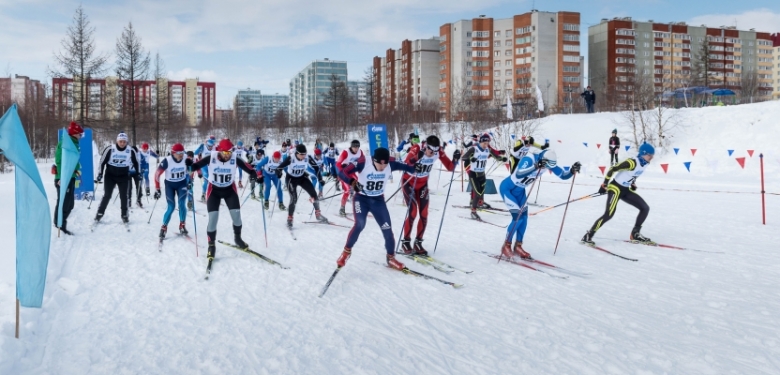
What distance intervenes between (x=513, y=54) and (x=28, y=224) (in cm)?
6726

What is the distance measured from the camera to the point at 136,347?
13.9 ft

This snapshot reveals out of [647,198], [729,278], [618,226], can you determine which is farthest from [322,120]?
[729,278]

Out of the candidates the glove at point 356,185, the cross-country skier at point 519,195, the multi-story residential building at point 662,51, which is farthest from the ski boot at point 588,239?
the multi-story residential building at point 662,51

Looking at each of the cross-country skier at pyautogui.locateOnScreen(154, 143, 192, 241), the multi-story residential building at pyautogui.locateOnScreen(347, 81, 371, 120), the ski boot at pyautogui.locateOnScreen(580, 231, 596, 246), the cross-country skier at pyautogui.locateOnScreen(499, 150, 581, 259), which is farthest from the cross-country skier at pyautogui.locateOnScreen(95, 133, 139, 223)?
the multi-story residential building at pyautogui.locateOnScreen(347, 81, 371, 120)

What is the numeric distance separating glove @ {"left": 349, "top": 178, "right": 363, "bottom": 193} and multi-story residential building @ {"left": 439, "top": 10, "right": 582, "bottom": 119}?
5766 centimetres

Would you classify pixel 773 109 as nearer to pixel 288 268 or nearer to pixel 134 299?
pixel 288 268

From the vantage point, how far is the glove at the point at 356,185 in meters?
6.48

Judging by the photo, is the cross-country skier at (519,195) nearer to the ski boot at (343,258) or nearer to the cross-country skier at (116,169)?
the ski boot at (343,258)

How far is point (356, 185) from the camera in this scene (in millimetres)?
6516

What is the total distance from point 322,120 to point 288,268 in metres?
50.8

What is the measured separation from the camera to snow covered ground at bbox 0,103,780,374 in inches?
157

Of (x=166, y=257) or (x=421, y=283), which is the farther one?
(x=166, y=257)

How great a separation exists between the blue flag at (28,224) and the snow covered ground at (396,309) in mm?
436

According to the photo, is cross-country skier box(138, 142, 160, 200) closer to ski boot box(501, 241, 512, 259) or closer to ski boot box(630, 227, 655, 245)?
ski boot box(501, 241, 512, 259)
